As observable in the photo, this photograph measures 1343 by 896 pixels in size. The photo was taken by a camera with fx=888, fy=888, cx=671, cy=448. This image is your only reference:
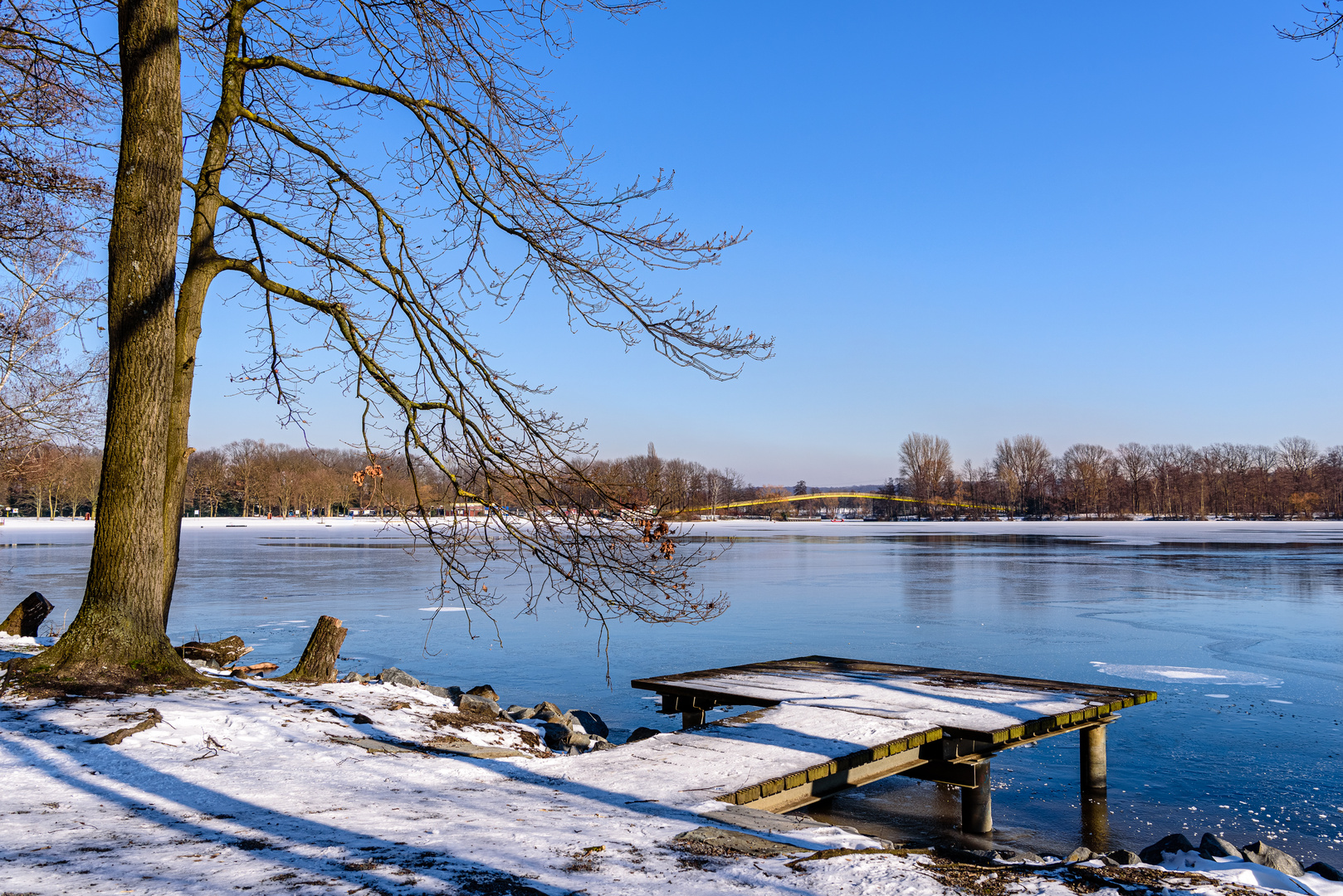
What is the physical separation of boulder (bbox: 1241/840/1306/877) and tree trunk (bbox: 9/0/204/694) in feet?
23.9

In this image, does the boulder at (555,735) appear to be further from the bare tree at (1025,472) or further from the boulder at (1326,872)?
the bare tree at (1025,472)

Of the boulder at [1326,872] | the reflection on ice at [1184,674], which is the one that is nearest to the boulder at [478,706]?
the boulder at [1326,872]

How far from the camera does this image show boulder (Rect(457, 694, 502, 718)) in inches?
319

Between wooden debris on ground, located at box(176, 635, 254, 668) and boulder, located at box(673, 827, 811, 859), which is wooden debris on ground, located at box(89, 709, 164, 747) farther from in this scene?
wooden debris on ground, located at box(176, 635, 254, 668)

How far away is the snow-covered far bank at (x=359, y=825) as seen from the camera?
336 centimetres

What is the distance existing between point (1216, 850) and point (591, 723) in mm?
5546

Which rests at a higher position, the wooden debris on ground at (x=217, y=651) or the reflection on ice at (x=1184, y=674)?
the wooden debris on ground at (x=217, y=651)

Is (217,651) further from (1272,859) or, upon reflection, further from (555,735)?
(1272,859)

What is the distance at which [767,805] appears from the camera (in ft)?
17.2

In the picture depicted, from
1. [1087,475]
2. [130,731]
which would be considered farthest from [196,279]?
[1087,475]

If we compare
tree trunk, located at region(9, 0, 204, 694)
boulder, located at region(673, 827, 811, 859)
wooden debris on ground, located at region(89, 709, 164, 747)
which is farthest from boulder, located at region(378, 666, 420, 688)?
boulder, located at region(673, 827, 811, 859)

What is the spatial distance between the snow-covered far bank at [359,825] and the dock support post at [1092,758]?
103 inches

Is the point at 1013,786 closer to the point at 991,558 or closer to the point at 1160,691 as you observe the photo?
the point at 1160,691

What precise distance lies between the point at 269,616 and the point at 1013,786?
1377cm
